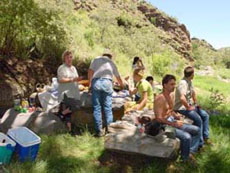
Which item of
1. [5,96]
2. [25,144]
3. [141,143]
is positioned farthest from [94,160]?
[5,96]

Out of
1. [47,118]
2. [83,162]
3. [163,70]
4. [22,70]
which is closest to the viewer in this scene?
[83,162]

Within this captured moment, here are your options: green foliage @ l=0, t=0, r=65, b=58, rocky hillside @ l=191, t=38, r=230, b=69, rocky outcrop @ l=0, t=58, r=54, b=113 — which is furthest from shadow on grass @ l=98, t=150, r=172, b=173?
rocky hillside @ l=191, t=38, r=230, b=69

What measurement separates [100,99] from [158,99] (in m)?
1.70

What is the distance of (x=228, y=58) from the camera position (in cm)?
6062

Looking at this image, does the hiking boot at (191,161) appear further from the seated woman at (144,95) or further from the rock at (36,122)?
the rock at (36,122)

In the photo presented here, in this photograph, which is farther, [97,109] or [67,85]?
[67,85]

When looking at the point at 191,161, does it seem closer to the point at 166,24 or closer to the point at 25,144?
the point at 25,144

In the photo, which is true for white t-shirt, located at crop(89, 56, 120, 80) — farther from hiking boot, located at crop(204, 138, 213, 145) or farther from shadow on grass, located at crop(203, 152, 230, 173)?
shadow on grass, located at crop(203, 152, 230, 173)

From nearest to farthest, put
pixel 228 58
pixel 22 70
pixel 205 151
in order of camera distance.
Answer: pixel 205 151, pixel 22 70, pixel 228 58

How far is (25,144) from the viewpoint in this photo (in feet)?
15.8

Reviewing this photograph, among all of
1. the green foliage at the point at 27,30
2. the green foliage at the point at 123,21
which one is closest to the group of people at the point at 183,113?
the green foliage at the point at 27,30

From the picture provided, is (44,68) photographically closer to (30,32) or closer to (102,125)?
(30,32)

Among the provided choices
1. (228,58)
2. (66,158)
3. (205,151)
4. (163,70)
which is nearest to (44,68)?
(66,158)

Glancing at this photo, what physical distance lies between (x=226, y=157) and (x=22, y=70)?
5828 millimetres
